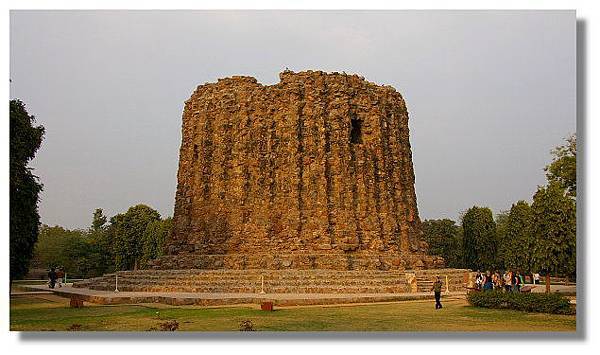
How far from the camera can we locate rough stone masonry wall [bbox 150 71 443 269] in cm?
2577

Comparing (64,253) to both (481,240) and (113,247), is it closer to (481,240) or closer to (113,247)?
(113,247)

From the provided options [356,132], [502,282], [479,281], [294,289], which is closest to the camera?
[502,282]

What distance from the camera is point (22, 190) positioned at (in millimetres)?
17516

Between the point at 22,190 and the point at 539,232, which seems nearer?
the point at 22,190

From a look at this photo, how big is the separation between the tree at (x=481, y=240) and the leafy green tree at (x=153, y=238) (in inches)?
702

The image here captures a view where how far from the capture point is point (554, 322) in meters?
14.6

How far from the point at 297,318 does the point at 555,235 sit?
9.34m

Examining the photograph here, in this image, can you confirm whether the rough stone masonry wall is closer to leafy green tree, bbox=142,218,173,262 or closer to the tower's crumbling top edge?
the tower's crumbling top edge

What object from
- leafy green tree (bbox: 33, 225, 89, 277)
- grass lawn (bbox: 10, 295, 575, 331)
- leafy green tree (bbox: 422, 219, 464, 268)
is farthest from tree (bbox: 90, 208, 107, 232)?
grass lawn (bbox: 10, 295, 575, 331)

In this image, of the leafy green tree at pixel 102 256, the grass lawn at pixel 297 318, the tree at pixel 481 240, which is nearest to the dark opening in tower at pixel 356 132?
the grass lawn at pixel 297 318

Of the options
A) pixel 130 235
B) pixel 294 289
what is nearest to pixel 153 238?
pixel 130 235

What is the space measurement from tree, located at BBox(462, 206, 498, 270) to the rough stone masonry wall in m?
13.4

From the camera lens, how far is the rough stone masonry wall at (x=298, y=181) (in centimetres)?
2577

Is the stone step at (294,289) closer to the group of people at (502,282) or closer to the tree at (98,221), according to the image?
the group of people at (502,282)
